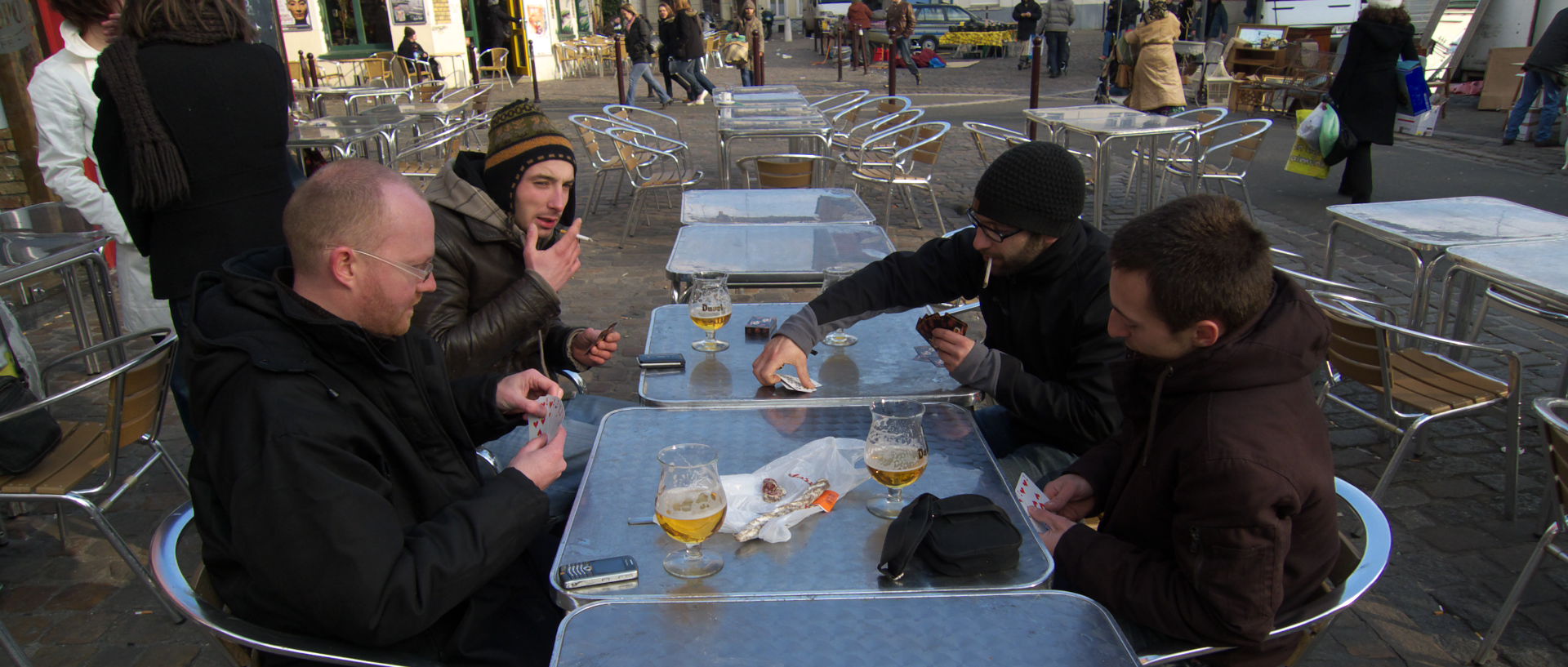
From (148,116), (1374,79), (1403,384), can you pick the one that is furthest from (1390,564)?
(1374,79)

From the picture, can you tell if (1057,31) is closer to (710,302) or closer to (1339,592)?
(710,302)

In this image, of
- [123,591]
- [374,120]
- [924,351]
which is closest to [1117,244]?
[924,351]

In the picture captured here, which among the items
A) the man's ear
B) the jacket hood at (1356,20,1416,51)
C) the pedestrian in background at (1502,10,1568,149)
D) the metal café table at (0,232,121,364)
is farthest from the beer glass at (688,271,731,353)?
the pedestrian in background at (1502,10,1568,149)

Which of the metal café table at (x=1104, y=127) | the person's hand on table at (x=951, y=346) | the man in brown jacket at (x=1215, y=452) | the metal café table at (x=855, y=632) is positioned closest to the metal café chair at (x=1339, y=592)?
the man in brown jacket at (x=1215, y=452)

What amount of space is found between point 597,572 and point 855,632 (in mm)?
477

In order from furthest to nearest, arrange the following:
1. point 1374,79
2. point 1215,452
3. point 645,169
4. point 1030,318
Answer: point 645,169, point 1374,79, point 1030,318, point 1215,452

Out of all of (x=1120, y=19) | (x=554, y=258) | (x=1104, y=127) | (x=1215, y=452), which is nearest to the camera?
(x=1215, y=452)

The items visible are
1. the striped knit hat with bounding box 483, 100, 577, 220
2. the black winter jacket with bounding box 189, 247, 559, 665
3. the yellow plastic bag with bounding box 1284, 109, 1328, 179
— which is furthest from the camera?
the yellow plastic bag with bounding box 1284, 109, 1328, 179

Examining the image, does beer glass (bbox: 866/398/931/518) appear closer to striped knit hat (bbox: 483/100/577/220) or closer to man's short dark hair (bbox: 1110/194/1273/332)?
man's short dark hair (bbox: 1110/194/1273/332)

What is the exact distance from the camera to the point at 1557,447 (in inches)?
93.0

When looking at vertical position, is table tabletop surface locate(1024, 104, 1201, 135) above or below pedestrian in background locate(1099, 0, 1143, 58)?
below

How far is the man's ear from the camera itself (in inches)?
66.7

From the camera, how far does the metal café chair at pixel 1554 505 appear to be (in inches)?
90.9

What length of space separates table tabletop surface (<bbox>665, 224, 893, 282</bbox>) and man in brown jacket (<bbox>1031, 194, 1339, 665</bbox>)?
197 centimetres
